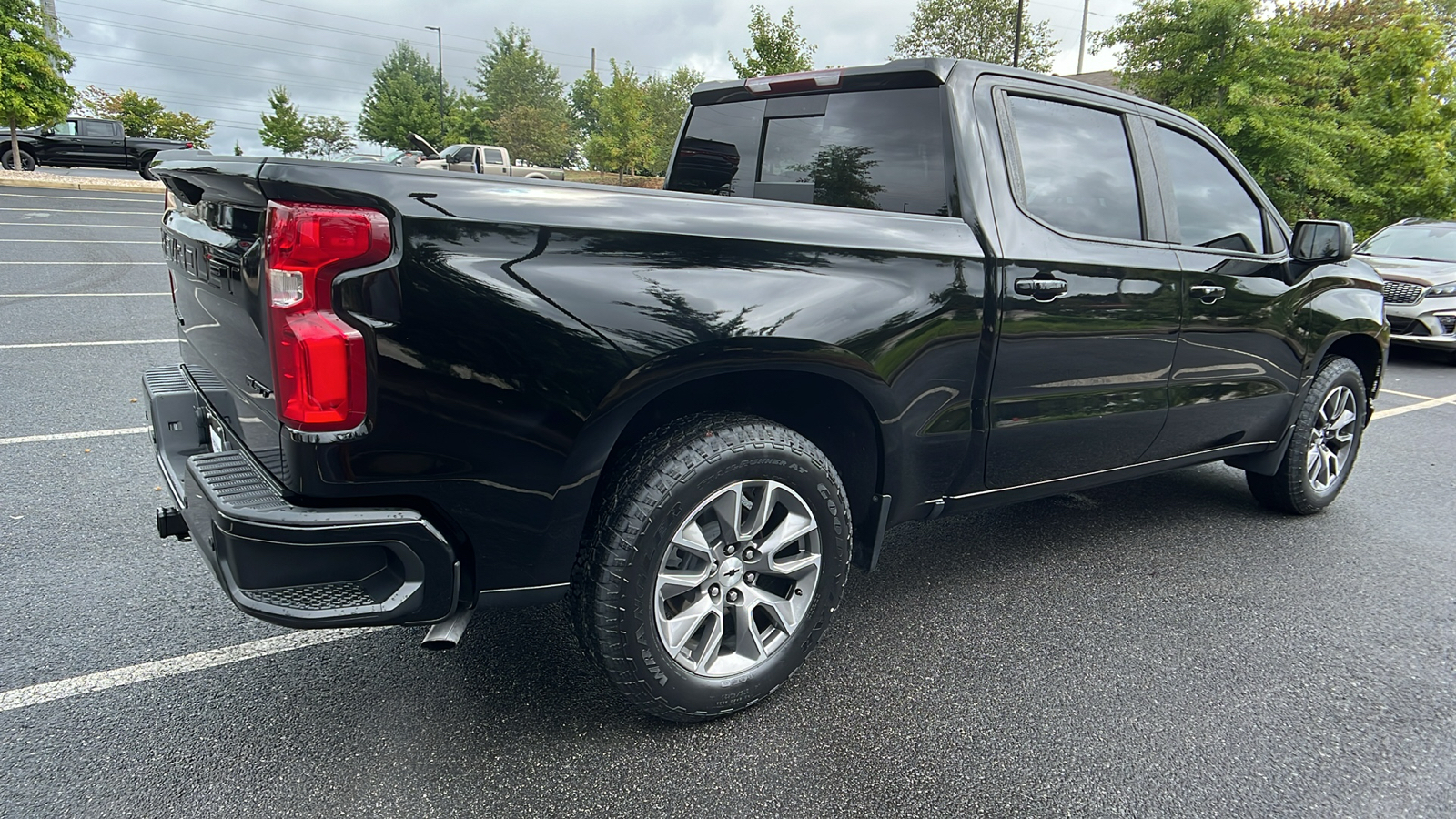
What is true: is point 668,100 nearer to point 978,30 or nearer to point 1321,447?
point 978,30

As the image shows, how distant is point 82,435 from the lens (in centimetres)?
474

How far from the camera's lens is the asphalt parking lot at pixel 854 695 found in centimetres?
218

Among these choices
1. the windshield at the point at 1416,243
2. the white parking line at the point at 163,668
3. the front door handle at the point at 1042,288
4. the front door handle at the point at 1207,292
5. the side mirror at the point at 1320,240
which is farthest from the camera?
the windshield at the point at 1416,243

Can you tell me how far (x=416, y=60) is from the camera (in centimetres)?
8362

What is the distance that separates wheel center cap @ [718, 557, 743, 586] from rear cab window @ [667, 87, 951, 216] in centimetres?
132

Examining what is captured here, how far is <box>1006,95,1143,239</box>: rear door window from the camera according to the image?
2.98 metres

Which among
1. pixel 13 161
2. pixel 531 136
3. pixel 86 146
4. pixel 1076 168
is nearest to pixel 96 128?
pixel 86 146

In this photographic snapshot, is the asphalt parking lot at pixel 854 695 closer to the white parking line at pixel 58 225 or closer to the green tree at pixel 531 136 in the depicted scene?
the white parking line at pixel 58 225

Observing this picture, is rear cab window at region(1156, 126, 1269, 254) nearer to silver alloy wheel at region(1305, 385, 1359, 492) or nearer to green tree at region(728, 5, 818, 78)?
silver alloy wheel at region(1305, 385, 1359, 492)

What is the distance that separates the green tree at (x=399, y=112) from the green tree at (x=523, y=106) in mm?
3687

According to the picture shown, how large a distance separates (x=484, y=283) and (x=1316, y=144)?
16.3 meters

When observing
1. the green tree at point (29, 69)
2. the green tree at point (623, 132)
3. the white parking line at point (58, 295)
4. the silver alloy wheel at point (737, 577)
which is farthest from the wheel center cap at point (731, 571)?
the green tree at point (623, 132)

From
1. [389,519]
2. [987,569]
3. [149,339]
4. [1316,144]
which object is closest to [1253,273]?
[987,569]

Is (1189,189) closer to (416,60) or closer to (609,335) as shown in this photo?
(609,335)
